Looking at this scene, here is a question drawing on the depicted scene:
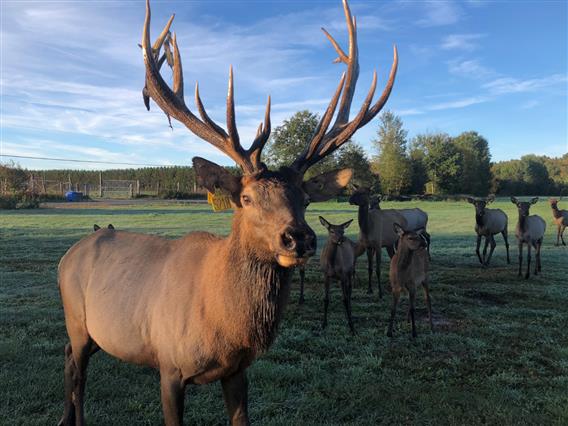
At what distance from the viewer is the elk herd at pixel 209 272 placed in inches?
108

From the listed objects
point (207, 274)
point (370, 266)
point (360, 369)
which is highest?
point (207, 274)

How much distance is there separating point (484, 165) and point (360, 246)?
60.9 meters

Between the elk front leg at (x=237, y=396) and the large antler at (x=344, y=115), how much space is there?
158 centimetres

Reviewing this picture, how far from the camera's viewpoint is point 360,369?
5223 millimetres

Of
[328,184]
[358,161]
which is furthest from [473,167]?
[328,184]

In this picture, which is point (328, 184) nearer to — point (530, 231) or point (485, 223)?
point (530, 231)

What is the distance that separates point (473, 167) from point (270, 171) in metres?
65.0

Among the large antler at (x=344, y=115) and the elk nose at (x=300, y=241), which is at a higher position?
the large antler at (x=344, y=115)

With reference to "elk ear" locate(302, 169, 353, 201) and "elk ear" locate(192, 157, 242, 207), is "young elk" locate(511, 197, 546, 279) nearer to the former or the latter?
"elk ear" locate(302, 169, 353, 201)

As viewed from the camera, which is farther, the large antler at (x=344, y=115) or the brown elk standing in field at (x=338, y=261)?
the brown elk standing in field at (x=338, y=261)

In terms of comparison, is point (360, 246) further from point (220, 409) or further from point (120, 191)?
point (120, 191)

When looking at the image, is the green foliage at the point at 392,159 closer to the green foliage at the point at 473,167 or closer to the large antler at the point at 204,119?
the green foliage at the point at 473,167

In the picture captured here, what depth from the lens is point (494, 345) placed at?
20.3 feet

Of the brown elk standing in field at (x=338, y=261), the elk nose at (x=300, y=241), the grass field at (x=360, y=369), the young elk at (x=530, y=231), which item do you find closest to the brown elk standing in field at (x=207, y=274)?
the elk nose at (x=300, y=241)
